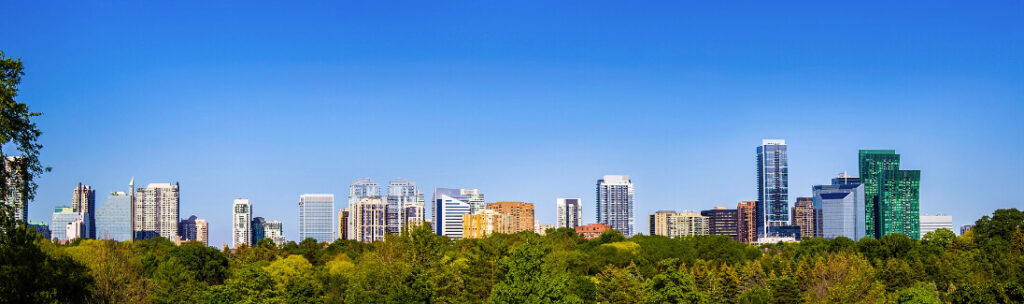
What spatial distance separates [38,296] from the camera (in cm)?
3769

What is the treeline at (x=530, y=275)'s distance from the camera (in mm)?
63500

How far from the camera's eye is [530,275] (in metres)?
69.2

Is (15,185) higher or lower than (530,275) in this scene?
higher

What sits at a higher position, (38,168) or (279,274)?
(38,168)

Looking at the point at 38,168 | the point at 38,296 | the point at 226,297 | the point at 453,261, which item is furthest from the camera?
the point at 453,261

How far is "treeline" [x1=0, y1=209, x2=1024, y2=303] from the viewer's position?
63500 millimetres

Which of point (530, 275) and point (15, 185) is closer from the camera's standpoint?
point (15, 185)

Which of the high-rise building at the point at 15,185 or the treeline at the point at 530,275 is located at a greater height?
the high-rise building at the point at 15,185

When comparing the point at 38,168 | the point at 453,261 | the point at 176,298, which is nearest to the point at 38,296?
the point at 38,168

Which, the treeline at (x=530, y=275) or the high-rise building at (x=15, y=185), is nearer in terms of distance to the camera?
the high-rise building at (x=15, y=185)

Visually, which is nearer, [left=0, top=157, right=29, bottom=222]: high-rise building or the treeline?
[left=0, top=157, right=29, bottom=222]: high-rise building

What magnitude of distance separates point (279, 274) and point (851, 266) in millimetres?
54949

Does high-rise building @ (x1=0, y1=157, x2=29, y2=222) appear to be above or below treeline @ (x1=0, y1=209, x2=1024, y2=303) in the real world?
above

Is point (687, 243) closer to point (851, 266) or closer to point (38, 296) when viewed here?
point (851, 266)
